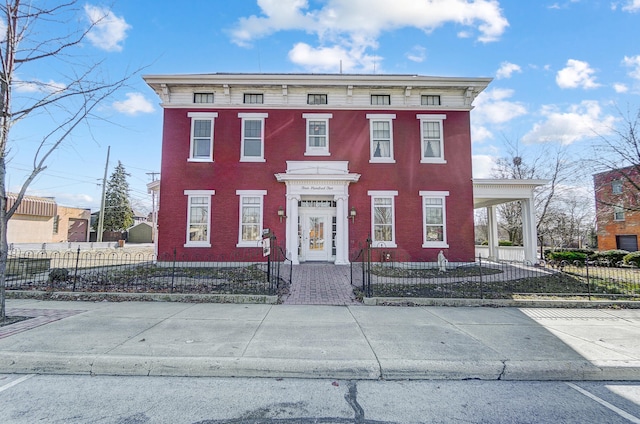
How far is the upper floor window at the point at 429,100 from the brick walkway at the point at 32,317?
50.7 feet

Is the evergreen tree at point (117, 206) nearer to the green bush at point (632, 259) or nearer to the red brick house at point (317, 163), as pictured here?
the red brick house at point (317, 163)

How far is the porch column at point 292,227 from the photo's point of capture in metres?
14.5

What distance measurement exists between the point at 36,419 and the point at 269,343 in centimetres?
270

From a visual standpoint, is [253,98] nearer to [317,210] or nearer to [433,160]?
[317,210]

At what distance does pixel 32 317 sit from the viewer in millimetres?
6324

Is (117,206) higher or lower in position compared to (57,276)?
higher

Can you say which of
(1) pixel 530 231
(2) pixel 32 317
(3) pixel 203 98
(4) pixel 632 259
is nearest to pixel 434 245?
(1) pixel 530 231

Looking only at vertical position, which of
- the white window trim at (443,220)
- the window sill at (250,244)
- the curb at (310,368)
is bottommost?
the curb at (310,368)

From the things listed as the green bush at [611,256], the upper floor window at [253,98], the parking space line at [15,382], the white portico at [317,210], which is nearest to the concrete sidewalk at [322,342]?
the parking space line at [15,382]

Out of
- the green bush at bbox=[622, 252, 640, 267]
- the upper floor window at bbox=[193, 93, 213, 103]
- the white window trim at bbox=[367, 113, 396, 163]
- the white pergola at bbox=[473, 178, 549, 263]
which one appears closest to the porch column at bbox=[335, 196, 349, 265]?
the white window trim at bbox=[367, 113, 396, 163]

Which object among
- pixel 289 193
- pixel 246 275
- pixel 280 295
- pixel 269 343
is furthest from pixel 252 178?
pixel 269 343

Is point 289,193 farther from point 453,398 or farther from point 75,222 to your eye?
point 75,222

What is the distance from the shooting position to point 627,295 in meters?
8.55

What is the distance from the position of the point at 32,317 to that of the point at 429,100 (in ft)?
53.4
